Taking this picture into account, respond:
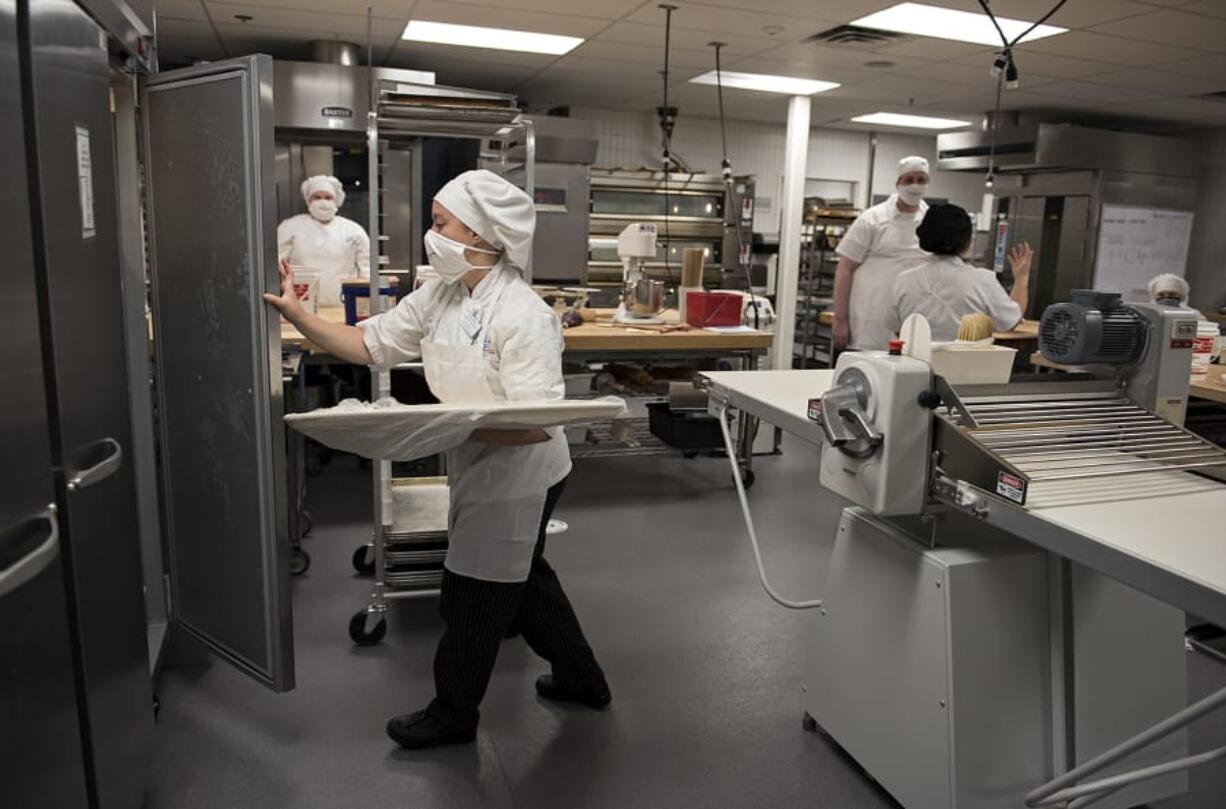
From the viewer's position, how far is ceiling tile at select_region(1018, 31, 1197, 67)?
4.83 m

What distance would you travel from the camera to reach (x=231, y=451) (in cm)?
218

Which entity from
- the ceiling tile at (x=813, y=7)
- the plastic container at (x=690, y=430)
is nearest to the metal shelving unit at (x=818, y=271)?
the plastic container at (x=690, y=430)

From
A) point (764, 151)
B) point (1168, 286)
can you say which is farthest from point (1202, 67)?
point (764, 151)

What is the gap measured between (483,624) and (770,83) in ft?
18.0

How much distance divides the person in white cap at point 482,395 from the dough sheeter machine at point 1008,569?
0.59 metres

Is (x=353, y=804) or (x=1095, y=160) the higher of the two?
(x=1095, y=160)

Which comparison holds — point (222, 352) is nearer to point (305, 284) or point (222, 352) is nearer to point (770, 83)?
point (305, 284)

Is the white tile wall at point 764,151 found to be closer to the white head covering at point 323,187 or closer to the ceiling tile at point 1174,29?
the white head covering at point 323,187

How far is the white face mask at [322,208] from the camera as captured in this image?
5184 millimetres

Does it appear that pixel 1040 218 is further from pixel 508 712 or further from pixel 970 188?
pixel 508 712

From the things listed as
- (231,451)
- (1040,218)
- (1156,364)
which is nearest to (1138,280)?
(1040,218)

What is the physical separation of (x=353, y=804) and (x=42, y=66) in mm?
1632

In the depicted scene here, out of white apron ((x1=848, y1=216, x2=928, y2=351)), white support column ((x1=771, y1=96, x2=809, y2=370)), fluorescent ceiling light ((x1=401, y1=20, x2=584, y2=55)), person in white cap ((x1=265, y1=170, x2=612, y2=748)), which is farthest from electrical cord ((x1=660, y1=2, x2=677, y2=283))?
person in white cap ((x1=265, y1=170, x2=612, y2=748))

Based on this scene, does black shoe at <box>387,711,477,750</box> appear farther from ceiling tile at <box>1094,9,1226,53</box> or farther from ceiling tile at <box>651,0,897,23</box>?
Result: ceiling tile at <box>1094,9,1226,53</box>
